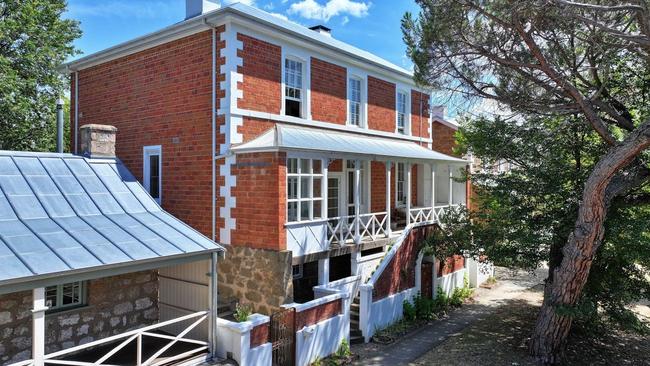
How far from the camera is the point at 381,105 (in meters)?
16.3

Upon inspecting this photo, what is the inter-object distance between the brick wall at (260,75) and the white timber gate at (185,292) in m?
4.22

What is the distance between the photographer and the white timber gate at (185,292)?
970 centimetres

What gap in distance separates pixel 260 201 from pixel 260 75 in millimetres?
3518

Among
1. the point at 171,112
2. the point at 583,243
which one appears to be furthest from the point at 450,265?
the point at 171,112

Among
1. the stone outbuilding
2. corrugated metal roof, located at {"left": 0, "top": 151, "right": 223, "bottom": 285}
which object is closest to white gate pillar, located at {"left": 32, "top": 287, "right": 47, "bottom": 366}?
the stone outbuilding

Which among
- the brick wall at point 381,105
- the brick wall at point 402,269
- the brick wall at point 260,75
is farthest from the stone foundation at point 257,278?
the brick wall at point 381,105

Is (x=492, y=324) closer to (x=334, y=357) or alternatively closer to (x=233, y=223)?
(x=334, y=357)

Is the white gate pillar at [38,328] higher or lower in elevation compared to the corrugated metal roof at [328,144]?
lower

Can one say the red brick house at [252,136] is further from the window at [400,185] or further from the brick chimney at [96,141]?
the window at [400,185]

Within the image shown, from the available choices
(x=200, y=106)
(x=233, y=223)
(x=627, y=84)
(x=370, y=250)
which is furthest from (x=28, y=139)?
(x=627, y=84)

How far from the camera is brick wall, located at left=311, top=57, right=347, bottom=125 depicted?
13445 millimetres

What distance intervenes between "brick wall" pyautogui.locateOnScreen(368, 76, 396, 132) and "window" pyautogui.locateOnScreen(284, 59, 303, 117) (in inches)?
134

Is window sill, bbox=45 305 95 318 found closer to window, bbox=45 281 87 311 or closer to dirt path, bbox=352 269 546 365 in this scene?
window, bbox=45 281 87 311

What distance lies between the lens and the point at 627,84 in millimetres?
12008
